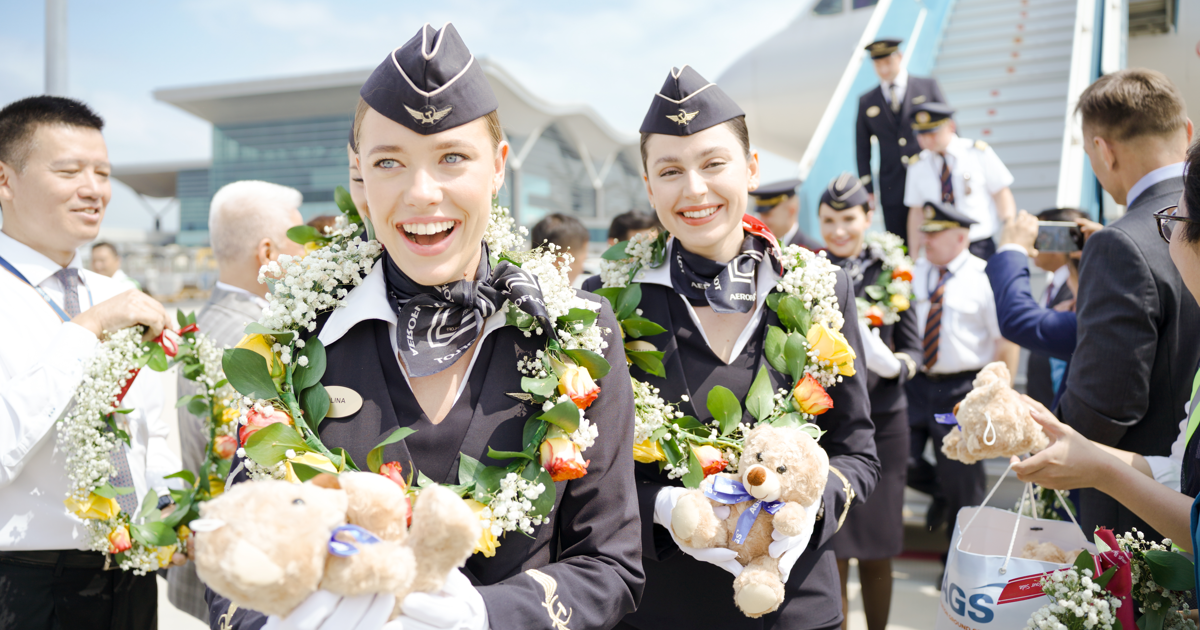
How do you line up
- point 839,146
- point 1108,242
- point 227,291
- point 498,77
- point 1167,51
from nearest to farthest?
point 1108,242
point 227,291
point 839,146
point 1167,51
point 498,77

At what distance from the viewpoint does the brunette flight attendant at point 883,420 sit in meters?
3.92

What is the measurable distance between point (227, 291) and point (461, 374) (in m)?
2.18

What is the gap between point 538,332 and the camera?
1.67 meters

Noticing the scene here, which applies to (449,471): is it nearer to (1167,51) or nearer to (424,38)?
(424,38)

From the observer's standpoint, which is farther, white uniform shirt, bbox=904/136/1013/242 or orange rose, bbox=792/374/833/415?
white uniform shirt, bbox=904/136/1013/242

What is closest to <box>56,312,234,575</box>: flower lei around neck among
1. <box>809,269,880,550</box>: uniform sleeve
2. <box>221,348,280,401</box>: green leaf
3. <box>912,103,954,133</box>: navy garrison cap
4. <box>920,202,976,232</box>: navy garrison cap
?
<box>221,348,280,401</box>: green leaf

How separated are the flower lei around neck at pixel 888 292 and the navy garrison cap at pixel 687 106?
225 cm

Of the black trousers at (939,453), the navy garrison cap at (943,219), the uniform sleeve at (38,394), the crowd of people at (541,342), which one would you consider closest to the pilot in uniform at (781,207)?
the navy garrison cap at (943,219)

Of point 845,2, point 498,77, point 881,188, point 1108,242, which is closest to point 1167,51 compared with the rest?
point 845,2

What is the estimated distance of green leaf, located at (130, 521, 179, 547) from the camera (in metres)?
2.39

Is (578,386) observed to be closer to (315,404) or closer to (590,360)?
(590,360)

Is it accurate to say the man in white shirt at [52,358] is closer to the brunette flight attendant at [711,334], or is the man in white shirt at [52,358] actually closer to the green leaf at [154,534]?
the green leaf at [154,534]

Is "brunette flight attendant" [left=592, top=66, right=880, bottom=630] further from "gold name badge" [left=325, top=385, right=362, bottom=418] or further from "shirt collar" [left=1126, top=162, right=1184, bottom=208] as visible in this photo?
"shirt collar" [left=1126, top=162, right=1184, bottom=208]

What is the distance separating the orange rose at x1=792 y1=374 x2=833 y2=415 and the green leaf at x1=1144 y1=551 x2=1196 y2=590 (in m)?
0.79
